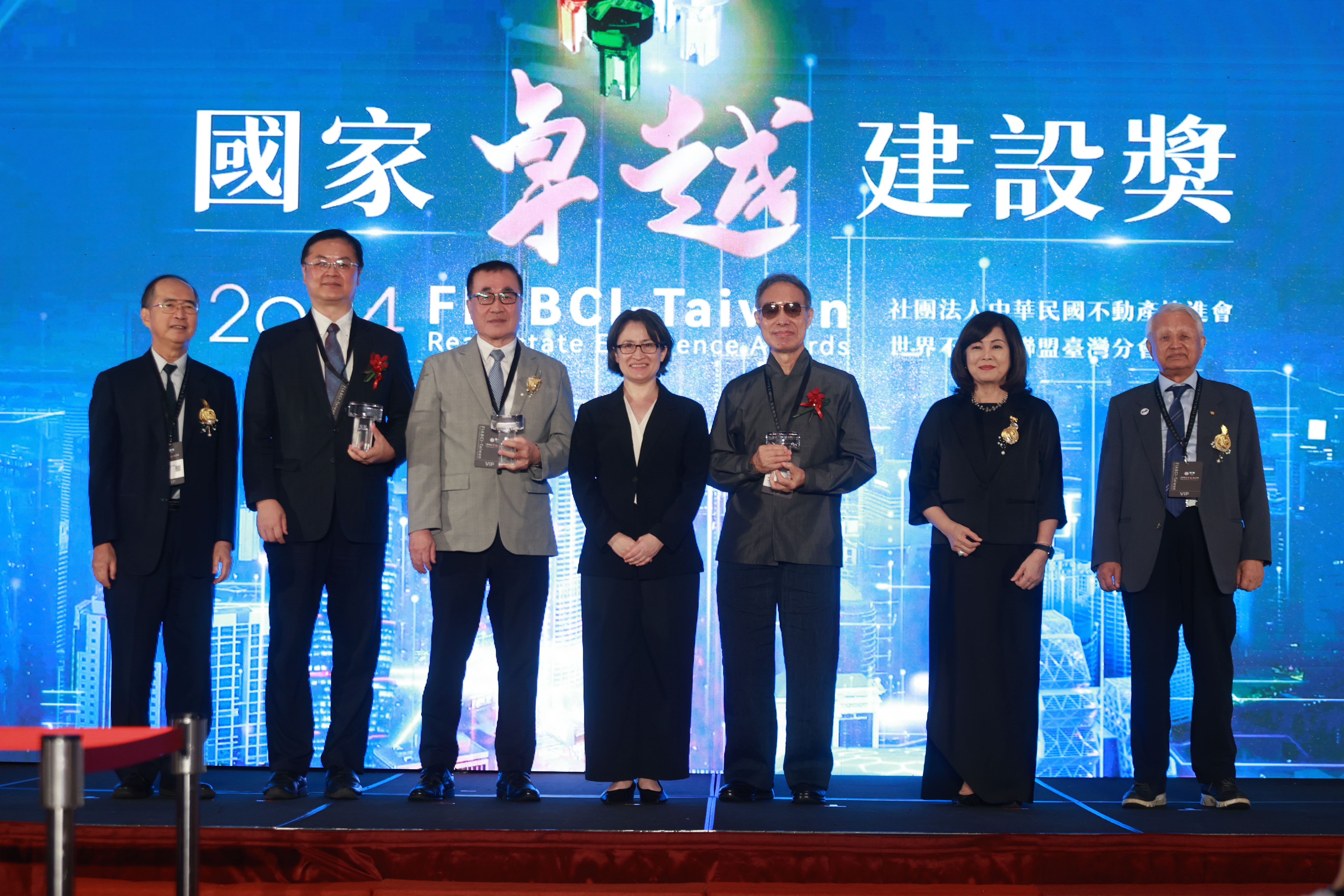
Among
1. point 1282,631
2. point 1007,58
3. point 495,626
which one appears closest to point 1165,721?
point 1282,631

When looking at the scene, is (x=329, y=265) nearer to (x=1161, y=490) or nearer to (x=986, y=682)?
(x=986, y=682)

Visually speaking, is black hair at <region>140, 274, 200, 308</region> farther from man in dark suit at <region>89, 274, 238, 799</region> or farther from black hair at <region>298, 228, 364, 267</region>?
black hair at <region>298, 228, 364, 267</region>

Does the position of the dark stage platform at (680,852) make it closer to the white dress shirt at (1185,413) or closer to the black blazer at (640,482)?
the black blazer at (640,482)

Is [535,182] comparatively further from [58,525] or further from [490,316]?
[58,525]

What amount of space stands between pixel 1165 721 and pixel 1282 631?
1.41 m

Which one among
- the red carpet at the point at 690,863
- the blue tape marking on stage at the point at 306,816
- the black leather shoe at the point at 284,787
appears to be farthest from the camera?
the black leather shoe at the point at 284,787

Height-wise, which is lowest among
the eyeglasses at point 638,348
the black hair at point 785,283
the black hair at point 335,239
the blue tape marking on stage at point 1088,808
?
the blue tape marking on stage at point 1088,808

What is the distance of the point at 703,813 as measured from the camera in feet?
9.95

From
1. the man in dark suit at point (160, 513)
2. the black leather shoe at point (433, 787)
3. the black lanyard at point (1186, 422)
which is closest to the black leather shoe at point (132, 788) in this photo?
the man in dark suit at point (160, 513)

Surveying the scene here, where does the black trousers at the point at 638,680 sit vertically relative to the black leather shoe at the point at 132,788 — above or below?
above

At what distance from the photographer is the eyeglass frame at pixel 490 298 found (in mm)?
3350

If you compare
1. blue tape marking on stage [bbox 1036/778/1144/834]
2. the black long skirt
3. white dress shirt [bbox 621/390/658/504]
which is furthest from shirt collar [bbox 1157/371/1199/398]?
white dress shirt [bbox 621/390/658/504]

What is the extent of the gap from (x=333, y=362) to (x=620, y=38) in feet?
6.34

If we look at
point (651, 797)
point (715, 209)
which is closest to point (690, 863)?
point (651, 797)
